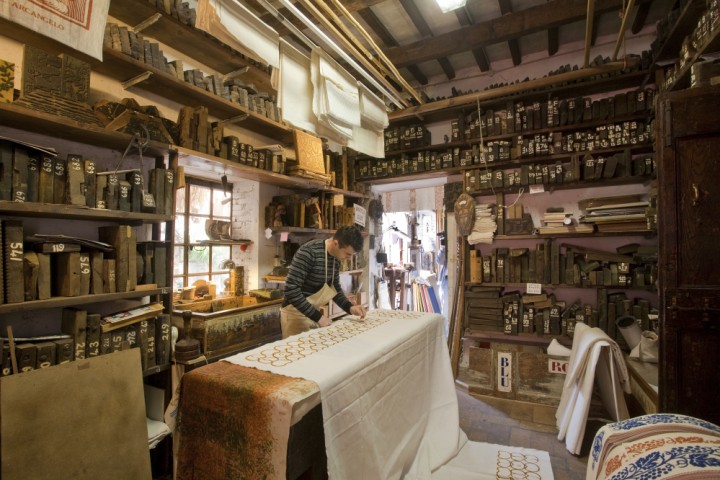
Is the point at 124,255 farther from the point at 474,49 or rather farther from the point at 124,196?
the point at 474,49

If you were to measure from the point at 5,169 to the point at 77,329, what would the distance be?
0.99m

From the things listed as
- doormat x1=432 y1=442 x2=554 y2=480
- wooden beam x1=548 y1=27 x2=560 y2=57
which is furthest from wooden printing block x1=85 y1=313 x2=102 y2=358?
wooden beam x1=548 y1=27 x2=560 y2=57

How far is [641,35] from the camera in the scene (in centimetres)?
427

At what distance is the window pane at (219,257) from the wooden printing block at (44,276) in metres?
1.89

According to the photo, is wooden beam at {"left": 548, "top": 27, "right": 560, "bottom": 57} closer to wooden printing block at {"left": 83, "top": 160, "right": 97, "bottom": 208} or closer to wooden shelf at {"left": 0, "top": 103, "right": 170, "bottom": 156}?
wooden shelf at {"left": 0, "top": 103, "right": 170, "bottom": 156}

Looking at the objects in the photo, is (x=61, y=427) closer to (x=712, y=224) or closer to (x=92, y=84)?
(x=92, y=84)

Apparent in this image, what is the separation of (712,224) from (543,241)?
8.96ft

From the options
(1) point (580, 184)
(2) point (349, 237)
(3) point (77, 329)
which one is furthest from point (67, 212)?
(1) point (580, 184)

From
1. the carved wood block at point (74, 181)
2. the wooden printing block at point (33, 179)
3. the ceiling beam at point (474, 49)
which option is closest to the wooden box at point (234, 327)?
the carved wood block at point (74, 181)

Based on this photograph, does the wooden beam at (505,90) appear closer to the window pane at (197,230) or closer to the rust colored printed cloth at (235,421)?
the window pane at (197,230)

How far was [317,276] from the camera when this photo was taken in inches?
123

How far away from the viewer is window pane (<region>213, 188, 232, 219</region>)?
13.5ft

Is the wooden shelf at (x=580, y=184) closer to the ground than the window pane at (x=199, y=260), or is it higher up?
higher up

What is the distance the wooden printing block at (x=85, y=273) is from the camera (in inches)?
88.7
